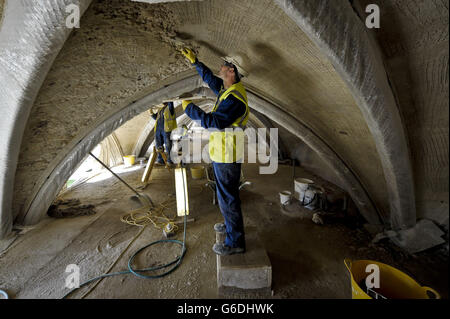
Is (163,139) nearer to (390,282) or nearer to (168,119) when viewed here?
(168,119)

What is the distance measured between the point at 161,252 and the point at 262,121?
5739mm

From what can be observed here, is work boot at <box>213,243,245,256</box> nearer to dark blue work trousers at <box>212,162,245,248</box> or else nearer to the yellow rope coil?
dark blue work trousers at <box>212,162,245,248</box>

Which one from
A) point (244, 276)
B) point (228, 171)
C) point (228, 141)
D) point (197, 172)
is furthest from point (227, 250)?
point (197, 172)

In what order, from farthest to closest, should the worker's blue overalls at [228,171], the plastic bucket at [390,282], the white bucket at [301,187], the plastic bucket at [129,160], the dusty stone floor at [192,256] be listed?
the plastic bucket at [129,160]
the white bucket at [301,187]
the dusty stone floor at [192,256]
the worker's blue overalls at [228,171]
the plastic bucket at [390,282]

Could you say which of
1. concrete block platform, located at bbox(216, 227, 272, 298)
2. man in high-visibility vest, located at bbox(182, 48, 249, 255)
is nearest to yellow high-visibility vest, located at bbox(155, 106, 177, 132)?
man in high-visibility vest, located at bbox(182, 48, 249, 255)

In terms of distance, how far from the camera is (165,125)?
5.70 metres

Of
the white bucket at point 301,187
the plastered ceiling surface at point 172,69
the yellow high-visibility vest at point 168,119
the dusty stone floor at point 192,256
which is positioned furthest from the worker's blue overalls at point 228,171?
the yellow high-visibility vest at point 168,119

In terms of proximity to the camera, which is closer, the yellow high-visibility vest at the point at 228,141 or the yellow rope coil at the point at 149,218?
the yellow high-visibility vest at the point at 228,141

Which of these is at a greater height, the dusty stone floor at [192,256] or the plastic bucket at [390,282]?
the plastic bucket at [390,282]

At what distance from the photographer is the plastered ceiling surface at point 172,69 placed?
72.4 inches

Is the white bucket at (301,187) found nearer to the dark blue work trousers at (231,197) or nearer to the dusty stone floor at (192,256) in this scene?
the dusty stone floor at (192,256)

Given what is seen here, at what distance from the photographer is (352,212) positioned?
3.43 m

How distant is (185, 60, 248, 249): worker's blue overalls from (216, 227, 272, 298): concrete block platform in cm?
21

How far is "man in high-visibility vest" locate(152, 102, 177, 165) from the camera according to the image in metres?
5.67
